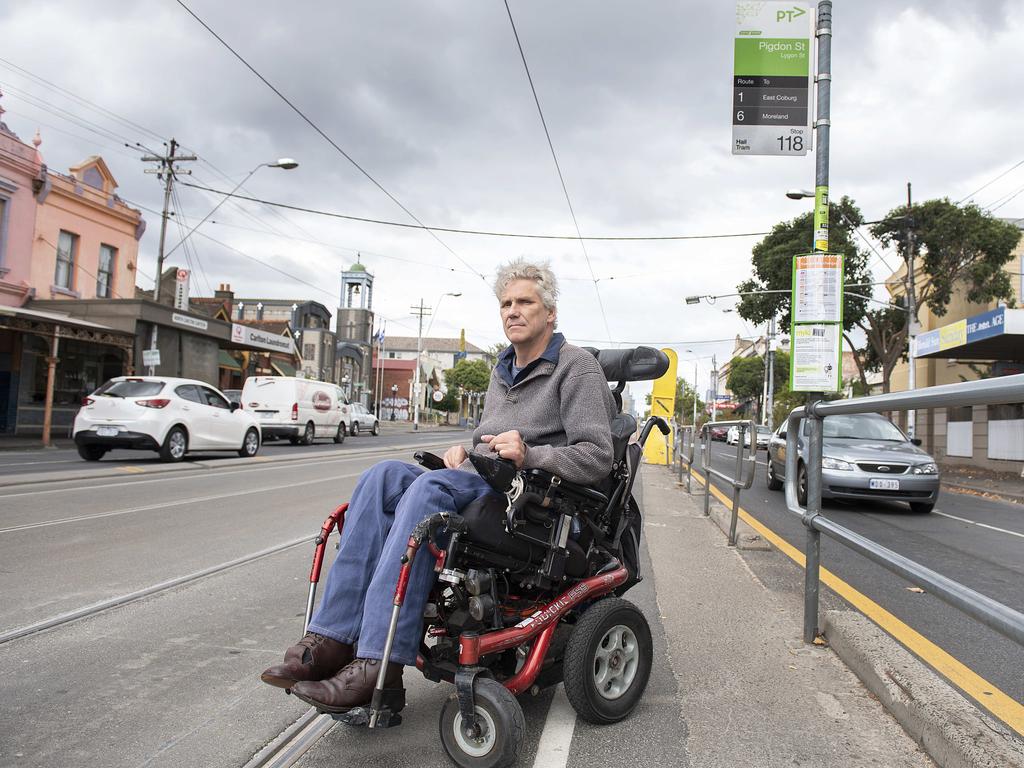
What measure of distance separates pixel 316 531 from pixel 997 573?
590 cm

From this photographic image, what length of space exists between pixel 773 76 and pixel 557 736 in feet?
18.9

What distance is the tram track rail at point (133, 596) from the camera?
3812 mm

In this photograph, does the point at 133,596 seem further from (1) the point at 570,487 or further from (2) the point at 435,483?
(1) the point at 570,487

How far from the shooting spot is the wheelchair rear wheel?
2.66 metres

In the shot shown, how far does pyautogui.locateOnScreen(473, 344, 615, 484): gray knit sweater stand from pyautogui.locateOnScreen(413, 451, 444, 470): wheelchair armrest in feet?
0.62

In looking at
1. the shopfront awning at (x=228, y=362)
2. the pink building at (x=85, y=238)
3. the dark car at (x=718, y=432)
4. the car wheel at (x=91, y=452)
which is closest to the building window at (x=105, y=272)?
the pink building at (x=85, y=238)

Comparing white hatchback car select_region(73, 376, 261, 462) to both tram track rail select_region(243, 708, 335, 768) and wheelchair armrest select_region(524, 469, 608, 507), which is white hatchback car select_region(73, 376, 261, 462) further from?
wheelchair armrest select_region(524, 469, 608, 507)

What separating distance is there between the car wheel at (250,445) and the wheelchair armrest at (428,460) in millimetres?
14455

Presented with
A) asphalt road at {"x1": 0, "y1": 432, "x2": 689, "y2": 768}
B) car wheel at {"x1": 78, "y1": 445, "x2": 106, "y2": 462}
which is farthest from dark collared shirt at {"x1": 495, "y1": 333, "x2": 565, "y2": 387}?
car wheel at {"x1": 78, "y1": 445, "x2": 106, "y2": 462}

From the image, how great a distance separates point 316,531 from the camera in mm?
7059

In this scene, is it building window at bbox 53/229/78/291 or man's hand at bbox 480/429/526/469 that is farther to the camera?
building window at bbox 53/229/78/291

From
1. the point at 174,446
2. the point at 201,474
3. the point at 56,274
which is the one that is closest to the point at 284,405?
the point at 174,446

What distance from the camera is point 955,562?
2447mm

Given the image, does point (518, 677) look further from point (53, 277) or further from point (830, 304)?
point (53, 277)
